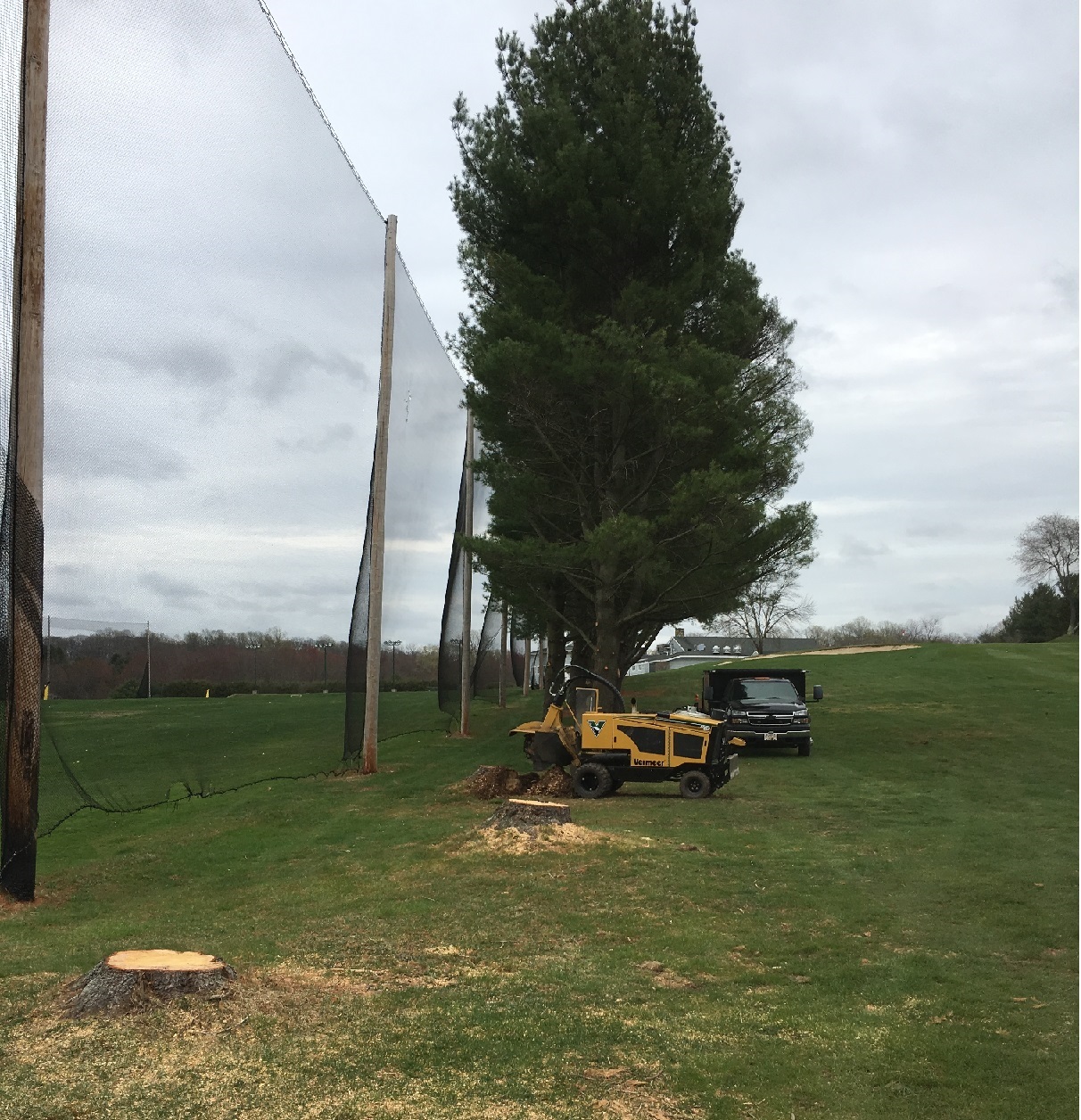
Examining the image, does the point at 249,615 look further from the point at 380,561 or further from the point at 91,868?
the point at 380,561

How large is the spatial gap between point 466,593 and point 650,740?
8.95 metres

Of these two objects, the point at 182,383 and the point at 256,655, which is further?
the point at 256,655

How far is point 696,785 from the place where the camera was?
48.5 ft

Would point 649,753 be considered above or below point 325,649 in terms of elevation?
below

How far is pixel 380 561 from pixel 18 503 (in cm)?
804

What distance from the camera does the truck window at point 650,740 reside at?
48.6 ft

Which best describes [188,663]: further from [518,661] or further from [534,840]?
[518,661]

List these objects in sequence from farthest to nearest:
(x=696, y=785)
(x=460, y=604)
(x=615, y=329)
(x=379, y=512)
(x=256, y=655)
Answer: (x=460, y=604) < (x=615, y=329) < (x=379, y=512) < (x=696, y=785) < (x=256, y=655)

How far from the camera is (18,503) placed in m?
8.77

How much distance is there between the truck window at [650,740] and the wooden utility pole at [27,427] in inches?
307

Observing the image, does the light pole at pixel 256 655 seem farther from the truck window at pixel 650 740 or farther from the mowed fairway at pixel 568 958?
the truck window at pixel 650 740

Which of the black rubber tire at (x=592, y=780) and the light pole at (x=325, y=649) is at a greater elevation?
the light pole at (x=325, y=649)

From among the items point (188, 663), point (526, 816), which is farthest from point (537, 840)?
point (188, 663)

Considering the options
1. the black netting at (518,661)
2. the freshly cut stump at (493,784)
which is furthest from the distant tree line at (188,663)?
the black netting at (518,661)
